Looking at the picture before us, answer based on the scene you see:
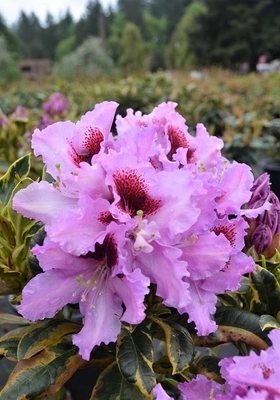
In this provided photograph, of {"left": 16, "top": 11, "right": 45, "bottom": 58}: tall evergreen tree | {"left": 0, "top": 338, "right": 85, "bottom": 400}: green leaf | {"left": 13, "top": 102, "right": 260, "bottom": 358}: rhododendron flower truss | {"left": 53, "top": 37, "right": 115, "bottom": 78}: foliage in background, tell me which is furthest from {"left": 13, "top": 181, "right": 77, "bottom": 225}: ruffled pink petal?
{"left": 16, "top": 11, "right": 45, "bottom": 58}: tall evergreen tree

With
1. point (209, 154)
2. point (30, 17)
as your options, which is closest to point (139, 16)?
point (30, 17)

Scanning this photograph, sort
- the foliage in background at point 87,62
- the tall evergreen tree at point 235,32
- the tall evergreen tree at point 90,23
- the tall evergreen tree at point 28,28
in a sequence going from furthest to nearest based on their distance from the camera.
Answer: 1. the tall evergreen tree at point 28,28
2. the tall evergreen tree at point 90,23
3. the tall evergreen tree at point 235,32
4. the foliage in background at point 87,62

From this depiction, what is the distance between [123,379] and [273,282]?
31cm

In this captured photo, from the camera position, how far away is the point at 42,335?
37.5 inches

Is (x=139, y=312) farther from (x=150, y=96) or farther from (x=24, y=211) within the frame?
(x=150, y=96)

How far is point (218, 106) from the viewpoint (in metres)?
4.26

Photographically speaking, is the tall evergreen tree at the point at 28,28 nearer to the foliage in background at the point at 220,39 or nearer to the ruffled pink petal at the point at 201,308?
the foliage in background at the point at 220,39

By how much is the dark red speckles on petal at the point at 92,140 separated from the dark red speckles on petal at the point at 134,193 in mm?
120

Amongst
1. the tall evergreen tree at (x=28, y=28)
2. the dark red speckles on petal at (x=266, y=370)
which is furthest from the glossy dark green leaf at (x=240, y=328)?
the tall evergreen tree at (x=28, y=28)

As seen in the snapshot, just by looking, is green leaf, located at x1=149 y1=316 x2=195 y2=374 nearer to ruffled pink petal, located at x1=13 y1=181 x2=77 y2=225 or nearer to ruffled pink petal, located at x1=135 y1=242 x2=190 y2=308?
ruffled pink petal, located at x1=135 y1=242 x2=190 y2=308

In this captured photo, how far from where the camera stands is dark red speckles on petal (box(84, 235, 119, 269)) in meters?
0.81

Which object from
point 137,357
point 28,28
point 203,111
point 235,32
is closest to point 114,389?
point 137,357

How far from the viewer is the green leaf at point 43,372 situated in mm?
862

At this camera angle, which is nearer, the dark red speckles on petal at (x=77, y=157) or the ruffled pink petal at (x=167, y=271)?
the ruffled pink petal at (x=167, y=271)
